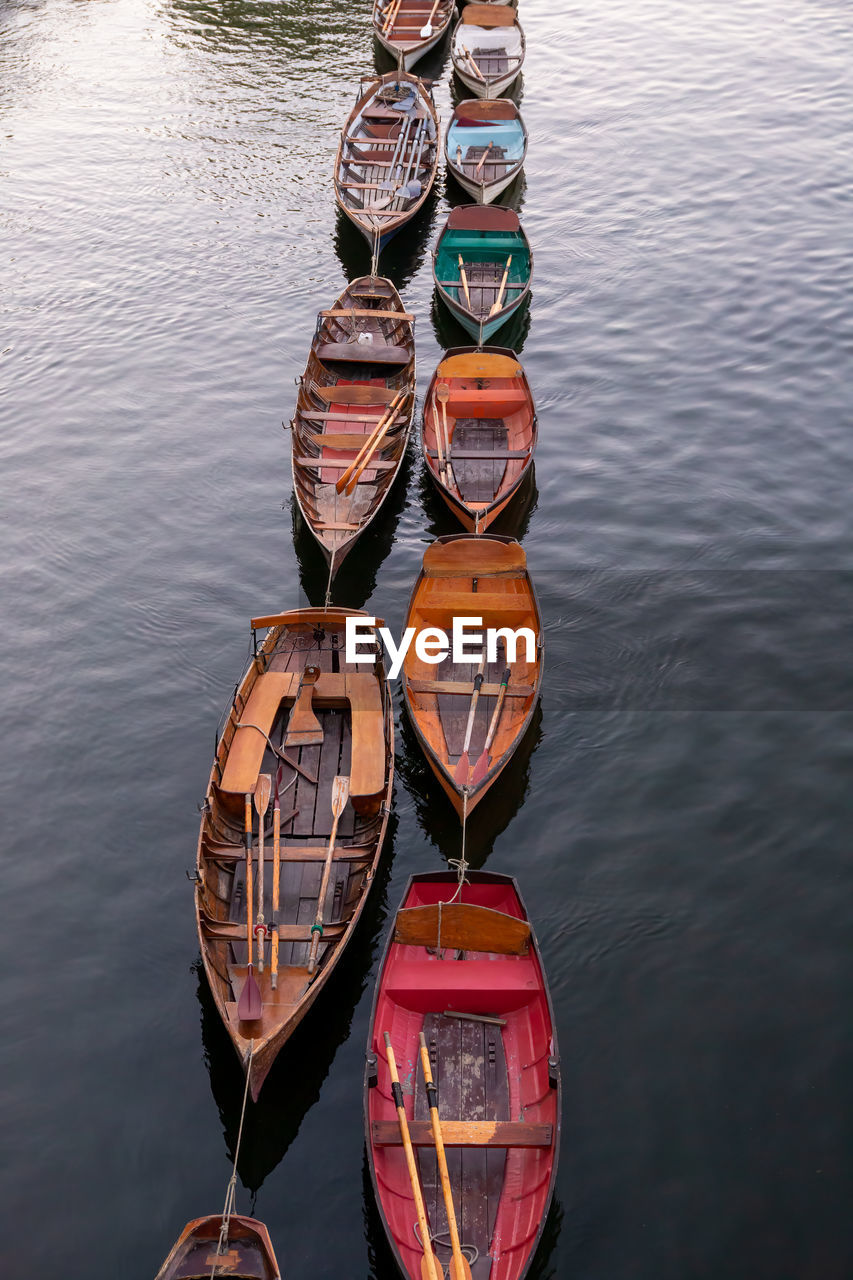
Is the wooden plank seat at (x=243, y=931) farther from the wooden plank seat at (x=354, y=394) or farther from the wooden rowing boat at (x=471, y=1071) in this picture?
the wooden plank seat at (x=354, y=394)

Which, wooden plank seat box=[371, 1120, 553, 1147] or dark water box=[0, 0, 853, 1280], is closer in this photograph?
wooden plank seat box=[371, 1120, 553, 1147]

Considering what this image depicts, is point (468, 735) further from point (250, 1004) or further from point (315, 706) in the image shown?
point (250, 1004)

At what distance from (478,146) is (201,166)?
1105cm

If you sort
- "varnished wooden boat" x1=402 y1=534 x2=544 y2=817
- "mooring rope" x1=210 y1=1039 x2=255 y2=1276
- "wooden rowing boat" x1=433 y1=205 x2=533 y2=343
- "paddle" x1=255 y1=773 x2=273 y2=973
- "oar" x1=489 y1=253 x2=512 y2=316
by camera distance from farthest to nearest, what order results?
"wooden rowing boat" x1=433 y1=205 x2=533 y2=343
"oar" x1=489 y1=253 x2=512 y2=316
"varnished wooden boat" x1=402 y1=534 x2=544 y2=817
"paddle" x1=255 y1=773 x2=273 y2=973
"mooring rope" x1=210 y1=1039 x2=255 y2=1276

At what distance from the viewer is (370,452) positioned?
23625mm

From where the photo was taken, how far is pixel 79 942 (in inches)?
686

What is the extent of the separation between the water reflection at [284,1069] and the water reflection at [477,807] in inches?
87.9

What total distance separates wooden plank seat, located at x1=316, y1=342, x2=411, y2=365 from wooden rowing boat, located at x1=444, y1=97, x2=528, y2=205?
415 inches

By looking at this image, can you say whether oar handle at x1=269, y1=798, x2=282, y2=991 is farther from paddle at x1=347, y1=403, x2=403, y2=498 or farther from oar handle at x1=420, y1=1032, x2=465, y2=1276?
paddle at x1=347, y1=403, x2=403, y2=498

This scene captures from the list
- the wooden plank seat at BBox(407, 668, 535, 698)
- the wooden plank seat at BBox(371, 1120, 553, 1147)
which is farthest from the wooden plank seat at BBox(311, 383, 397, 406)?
the wooden plank seat at BBox(371, 1120, 553, 1147)

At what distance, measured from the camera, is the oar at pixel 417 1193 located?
11438 millimetres


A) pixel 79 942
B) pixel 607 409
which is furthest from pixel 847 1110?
pixel 607 409

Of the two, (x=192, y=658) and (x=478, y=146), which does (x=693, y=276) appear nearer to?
(x=478, y=146)

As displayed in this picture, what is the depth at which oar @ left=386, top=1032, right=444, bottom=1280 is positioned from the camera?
11438 millimetres
